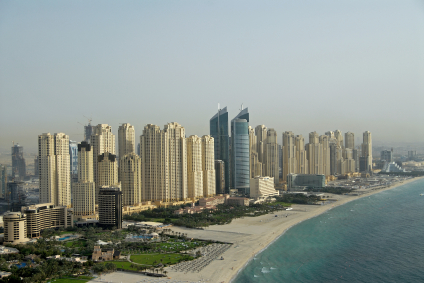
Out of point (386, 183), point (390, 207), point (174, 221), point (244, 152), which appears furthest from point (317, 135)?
point (174, 221)

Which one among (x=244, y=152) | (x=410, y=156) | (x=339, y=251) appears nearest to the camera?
(x=339, y=251)

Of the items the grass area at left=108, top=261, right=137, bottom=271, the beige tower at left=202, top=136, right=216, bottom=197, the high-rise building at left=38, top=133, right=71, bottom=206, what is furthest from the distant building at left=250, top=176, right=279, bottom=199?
the grass area at left=108, top=261, right=137, bottom=271

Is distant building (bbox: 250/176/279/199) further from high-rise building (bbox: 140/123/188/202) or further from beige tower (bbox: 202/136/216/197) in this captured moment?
high-rise building (bbox: 140/123/188/202)

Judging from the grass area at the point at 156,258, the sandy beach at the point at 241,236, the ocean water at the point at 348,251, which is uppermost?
the grass area at the point at 156,258

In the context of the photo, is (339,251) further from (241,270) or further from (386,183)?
(386,183)

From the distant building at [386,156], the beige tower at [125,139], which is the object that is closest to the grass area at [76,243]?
the beige tower at [125,139]

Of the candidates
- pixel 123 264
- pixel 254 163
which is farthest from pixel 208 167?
pixel 123 264

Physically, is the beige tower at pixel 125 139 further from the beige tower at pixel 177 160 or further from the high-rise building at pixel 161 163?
the beige tower at pixel 177 160
